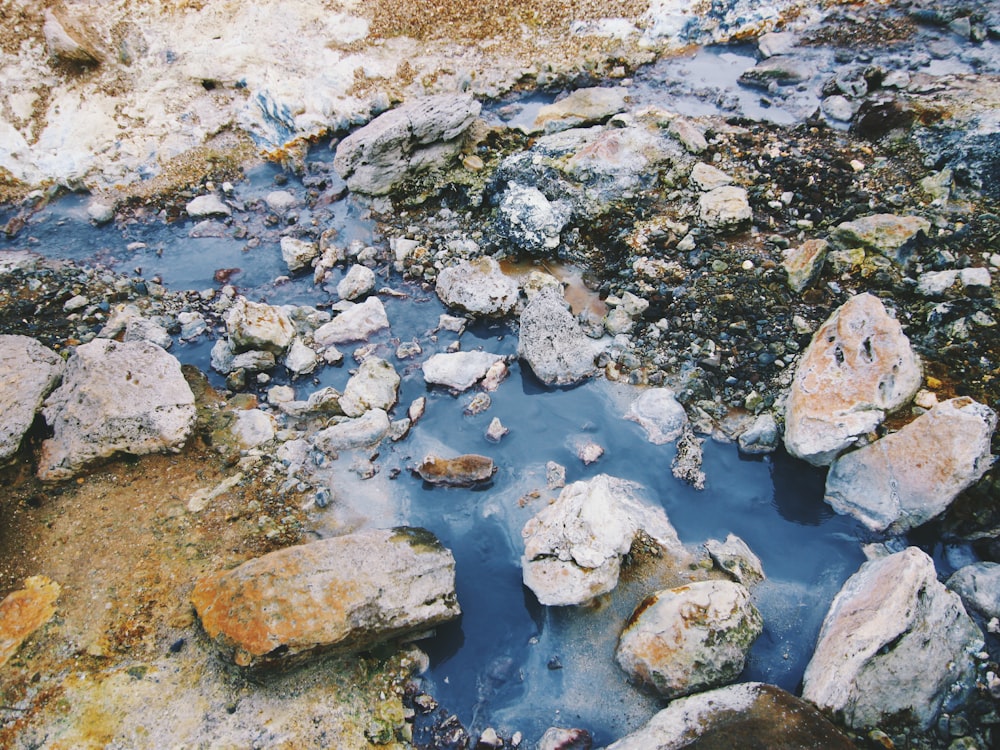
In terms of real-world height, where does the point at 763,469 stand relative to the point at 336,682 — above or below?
above

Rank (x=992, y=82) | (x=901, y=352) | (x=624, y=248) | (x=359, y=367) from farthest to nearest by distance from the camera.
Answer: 1. (x=992, y=82)
2. (x=624, y=248)
3. (x=359, y=367)
4. (x=901, y=352)

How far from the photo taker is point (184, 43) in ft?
32.1

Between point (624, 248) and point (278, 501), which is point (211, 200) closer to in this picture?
point (278, 501)

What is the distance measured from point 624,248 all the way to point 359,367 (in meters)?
3.30

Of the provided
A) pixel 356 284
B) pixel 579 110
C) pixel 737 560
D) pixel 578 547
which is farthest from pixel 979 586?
pixel 579 110

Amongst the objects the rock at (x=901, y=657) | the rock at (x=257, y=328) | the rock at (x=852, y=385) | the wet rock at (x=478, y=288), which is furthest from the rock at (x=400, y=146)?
the rock at (x=901, y=657)

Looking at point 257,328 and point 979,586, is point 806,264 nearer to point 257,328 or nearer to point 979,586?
point 979,586

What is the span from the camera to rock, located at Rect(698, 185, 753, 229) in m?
6.52

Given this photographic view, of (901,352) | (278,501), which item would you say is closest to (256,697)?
(278,501)

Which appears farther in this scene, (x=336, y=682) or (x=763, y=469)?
(x=763, y=469)

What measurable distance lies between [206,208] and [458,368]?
4853 millimetres

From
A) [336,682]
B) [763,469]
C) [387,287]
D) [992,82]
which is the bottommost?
[336,682]

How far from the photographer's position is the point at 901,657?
3.54 m

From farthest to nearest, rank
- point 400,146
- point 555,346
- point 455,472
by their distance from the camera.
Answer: point 400,146, point 555,346, point 455,472
